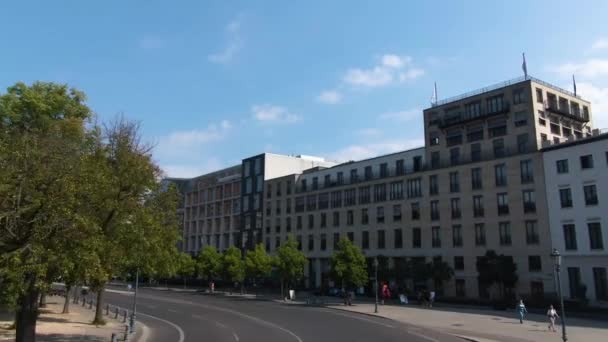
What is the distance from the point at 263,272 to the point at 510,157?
112 feet

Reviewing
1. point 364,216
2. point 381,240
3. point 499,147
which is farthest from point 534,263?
point 364,216

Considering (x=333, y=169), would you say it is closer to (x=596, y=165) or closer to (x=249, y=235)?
(x=249, y=235)

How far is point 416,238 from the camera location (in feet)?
198

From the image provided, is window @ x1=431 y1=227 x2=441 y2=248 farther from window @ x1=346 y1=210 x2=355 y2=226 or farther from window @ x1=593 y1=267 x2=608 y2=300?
window @ x1=593 y1=267 x2=608 y2=300

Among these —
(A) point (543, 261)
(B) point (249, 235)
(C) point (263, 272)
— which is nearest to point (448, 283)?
(A) point (543, 261)

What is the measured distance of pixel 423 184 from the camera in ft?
199

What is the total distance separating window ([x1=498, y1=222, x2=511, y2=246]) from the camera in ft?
167

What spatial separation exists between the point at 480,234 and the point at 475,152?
31.3ft

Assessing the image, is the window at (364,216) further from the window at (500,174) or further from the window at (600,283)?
the window at (600,283)

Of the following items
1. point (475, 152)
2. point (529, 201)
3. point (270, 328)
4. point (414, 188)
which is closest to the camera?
point (270, 328)

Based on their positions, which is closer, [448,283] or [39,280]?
[39,280]

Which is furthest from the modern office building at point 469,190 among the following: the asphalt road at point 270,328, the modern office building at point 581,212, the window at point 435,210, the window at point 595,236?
the asphalt road at point 270,328

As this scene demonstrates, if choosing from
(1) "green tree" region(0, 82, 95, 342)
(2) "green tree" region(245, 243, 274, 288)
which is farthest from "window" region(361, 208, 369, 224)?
(1) "green tree" region(0, 82, 95, 342)

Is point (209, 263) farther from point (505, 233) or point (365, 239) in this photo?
point (505, 233)
